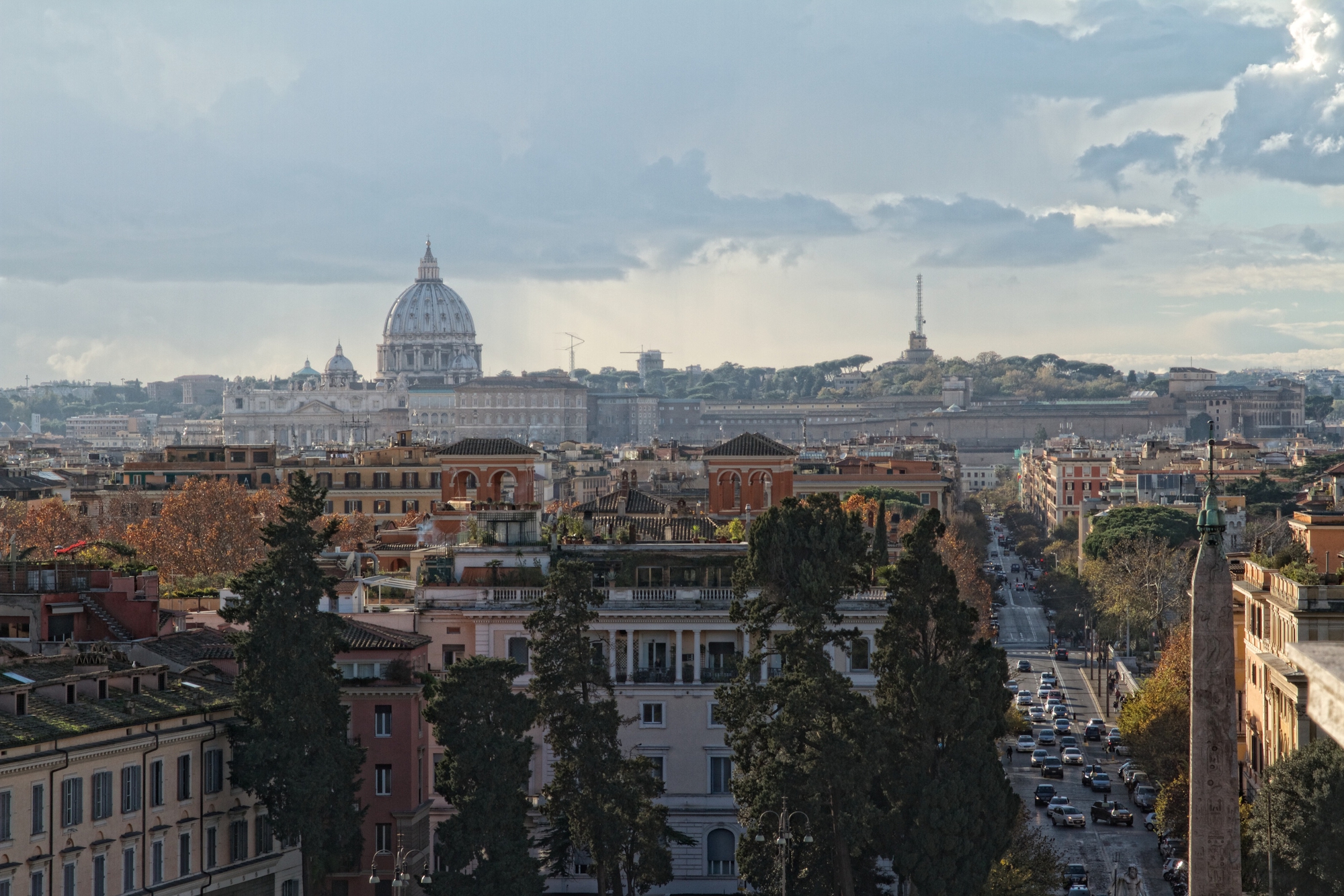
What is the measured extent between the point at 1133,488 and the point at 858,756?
68417 millimetres

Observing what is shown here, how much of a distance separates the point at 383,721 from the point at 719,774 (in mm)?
4664

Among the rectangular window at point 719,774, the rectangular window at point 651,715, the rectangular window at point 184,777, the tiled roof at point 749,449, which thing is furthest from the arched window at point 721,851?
the tiled roof at point 749,449

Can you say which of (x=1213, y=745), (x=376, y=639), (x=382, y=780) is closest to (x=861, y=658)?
(x=376, y=639)

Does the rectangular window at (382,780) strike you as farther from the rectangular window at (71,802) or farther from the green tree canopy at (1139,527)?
the green tree canopy at (1139,527)

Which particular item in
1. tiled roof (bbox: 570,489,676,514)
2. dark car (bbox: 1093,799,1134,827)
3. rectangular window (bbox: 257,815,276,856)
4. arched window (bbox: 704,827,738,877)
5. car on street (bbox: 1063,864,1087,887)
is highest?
tiled roof (bbox: 570,489,676,514)

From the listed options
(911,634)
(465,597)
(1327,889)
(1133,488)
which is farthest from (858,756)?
(1133,488)

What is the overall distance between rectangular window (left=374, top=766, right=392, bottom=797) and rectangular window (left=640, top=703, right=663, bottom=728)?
3.81m

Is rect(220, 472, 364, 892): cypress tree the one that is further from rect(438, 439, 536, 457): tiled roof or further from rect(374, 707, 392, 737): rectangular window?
rect(438, 439, 536, 457): tiled roof

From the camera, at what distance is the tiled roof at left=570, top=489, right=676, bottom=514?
4078cm

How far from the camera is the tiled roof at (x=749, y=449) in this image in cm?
4709

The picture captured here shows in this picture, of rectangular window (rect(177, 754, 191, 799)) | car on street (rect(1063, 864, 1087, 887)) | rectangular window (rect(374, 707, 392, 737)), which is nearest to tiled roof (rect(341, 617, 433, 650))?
rectangular window (rect(374, 707, 392, 737))

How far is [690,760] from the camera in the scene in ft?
92.8

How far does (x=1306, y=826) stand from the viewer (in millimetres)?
22641

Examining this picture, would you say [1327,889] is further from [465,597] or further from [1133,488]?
[1133,488]
